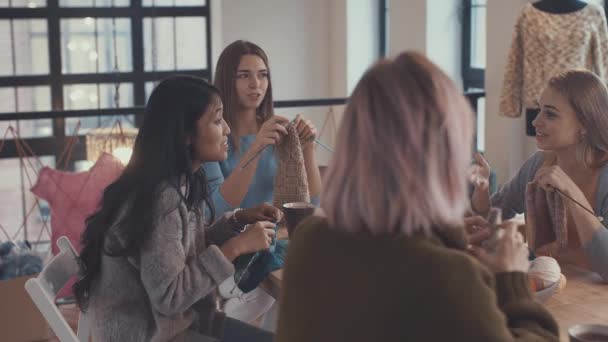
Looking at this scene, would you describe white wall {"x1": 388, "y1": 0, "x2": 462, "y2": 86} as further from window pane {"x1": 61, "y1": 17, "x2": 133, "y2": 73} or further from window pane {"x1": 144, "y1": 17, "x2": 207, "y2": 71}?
window pane {"x1": 61, "y1": 17, "x2": 133, "y2": 73}

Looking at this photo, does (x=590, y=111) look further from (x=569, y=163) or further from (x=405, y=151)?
(x=405, y=151)

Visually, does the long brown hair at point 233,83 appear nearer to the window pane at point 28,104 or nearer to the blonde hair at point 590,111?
the blonde hair at point 590,111

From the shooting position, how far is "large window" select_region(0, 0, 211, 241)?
6.12 meters

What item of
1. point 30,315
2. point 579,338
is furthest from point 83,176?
point 579,338

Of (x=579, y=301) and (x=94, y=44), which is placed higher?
(x=94, y=44)

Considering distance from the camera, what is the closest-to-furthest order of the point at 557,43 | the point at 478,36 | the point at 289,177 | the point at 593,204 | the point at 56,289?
the point at 56,289 → the point at 593,204 → the point at 289,177 → the point at 557,43 → the point at 478,36


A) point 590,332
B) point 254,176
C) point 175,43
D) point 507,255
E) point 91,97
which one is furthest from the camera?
point 175,43

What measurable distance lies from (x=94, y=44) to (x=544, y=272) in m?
5.24

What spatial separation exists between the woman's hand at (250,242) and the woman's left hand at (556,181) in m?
0.64

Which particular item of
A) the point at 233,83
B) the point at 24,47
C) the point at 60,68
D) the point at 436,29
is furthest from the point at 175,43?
the point at 233,83

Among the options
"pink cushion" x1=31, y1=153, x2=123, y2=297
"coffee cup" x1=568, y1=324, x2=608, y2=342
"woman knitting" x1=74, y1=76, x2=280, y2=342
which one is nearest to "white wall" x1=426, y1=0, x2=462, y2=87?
"pink cushion" x1=31, y1=153, x2=123, y2=297

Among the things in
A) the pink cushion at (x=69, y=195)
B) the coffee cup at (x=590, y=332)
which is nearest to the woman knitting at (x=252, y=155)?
the coffee cup at (x=590, y=332)

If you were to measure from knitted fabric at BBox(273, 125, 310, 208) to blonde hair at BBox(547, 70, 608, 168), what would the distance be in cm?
69

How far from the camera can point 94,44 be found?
633 cm
